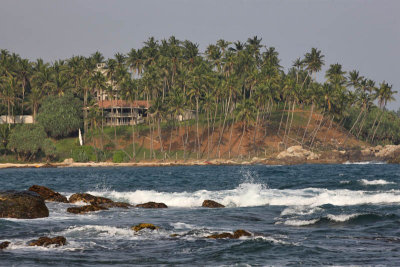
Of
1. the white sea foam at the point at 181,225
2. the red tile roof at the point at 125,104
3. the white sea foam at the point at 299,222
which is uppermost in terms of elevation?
the red tile roof at the point at 125,104

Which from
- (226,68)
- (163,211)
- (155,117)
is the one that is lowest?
(163,211)

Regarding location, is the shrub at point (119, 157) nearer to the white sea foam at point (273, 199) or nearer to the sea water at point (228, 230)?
the white sea foam at point (273, 199)

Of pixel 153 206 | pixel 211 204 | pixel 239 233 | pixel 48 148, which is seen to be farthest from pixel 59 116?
pixel 239 233

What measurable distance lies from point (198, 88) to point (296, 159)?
102ft

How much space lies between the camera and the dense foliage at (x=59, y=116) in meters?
140

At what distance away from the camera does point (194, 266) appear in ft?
61.6

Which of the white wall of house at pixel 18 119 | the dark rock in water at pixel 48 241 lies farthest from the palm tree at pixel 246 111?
the dark rock in water at pixel 48 241

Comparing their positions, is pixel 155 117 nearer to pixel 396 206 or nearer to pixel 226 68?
pixel 226 68

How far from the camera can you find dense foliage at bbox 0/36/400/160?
141000 mm

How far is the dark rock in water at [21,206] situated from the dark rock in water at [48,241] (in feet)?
27.2

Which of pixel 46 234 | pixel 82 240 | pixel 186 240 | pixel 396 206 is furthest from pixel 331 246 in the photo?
pixel 396 206

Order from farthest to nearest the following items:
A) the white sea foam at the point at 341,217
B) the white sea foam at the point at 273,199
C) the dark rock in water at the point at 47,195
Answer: the dark rock in water at the point at 47,195
the white sea foam at the point at 273,199
the white sea foam at the point at 341,217

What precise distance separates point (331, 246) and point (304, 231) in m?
4.12

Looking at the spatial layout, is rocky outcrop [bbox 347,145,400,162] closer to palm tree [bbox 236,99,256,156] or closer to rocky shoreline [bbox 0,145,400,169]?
rocky shoreline [bbox 0,145,400,169]
